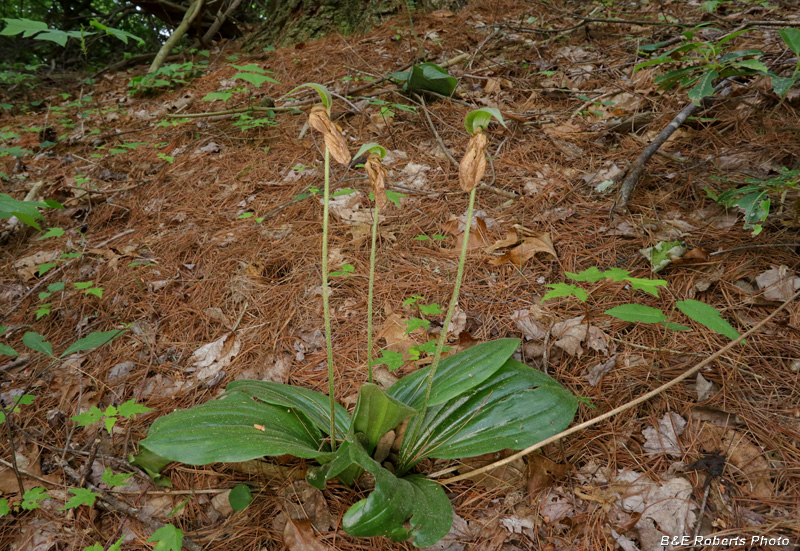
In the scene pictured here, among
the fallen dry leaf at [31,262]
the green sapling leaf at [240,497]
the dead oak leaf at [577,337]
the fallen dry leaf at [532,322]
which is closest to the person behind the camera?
the green sapling leaf at [240,497]

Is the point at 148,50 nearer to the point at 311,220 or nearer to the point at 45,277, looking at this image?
the point at 45,277

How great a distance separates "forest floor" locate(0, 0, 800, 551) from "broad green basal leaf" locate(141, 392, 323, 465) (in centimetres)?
21

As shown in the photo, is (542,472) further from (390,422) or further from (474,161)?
(474,161)

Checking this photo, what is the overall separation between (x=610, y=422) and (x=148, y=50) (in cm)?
889

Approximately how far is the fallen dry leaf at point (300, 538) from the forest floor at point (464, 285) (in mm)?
39

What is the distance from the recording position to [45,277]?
2.79m

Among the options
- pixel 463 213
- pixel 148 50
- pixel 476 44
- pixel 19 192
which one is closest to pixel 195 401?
pixel 463 213

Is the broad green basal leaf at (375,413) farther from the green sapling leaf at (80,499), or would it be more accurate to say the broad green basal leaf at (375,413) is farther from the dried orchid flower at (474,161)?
the green sapling leaf at (80,499)

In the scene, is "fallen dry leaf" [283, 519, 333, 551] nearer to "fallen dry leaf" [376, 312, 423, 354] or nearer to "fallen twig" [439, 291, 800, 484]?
"fallen twig" [439, 291, 800, 484]

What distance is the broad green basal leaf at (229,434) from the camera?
1303mm

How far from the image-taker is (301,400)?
1.63 meters

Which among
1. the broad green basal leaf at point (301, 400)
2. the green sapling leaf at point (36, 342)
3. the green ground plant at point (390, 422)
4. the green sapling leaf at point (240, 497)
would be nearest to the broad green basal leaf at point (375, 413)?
the green ground plant at point (390, 422)

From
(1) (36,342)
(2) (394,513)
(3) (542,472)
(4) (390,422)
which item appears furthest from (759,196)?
(1) (36,342)

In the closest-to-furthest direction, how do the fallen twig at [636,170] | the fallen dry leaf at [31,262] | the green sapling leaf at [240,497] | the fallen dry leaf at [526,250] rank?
the green sapling leaf at [240,497] → the fallen dry leaf at [526,250] → the fallen twig at [636,170] → the fallen dry leaf at [31,262]
